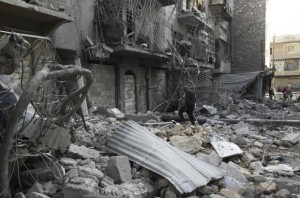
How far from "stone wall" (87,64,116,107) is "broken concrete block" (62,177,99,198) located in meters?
8.48

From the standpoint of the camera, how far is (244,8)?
30.9m

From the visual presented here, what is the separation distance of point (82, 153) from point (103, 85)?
8382 mm

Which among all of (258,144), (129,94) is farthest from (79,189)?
(129,94)

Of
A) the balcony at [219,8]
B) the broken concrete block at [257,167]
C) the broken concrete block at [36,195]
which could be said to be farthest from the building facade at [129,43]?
the broken concrete block at [257,167]

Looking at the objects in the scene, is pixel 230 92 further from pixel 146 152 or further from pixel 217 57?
pixel 146 152

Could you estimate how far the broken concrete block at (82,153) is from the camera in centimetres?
469

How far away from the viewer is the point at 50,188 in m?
3.91

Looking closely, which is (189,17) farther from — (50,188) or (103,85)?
(50,188)

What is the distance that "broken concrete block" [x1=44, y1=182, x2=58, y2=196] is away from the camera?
3855mm

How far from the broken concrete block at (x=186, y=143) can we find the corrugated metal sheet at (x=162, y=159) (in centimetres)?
86

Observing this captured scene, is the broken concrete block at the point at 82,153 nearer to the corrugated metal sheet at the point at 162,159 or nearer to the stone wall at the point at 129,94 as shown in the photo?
the corrugated metal sheet at the point at 162,159

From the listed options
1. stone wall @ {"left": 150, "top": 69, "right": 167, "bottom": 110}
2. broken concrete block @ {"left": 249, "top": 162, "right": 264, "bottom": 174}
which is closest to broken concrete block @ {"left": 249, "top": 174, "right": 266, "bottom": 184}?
broken concrete block @ {"left": 249, "top": 162, "right": 264, "bottom": 174}

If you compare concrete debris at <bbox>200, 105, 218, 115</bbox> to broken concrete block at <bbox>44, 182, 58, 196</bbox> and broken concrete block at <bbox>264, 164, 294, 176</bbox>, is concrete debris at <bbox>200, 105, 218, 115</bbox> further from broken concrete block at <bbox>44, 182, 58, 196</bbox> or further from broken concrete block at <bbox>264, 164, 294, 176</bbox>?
broken concrete block at <bbox>44, 182, 58, 196</bbox>

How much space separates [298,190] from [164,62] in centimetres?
1267
